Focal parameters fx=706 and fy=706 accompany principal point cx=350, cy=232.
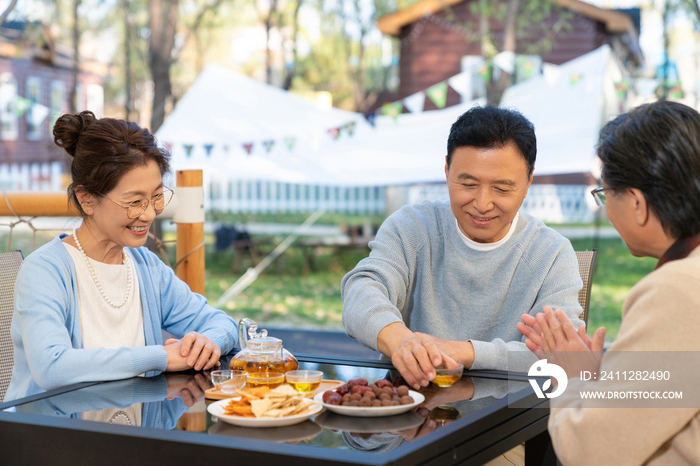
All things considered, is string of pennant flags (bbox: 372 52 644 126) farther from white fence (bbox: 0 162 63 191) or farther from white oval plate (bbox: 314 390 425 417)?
white fence (bbox: 0 162 63 191)

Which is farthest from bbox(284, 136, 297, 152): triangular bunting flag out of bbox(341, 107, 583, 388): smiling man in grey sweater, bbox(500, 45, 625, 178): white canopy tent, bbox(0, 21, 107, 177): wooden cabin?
bbox(0, 21, 107, 177): wooden cabin

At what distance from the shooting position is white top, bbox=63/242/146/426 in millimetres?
1853

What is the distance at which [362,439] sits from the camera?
1.12m

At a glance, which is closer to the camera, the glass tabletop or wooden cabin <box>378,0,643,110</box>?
the glass tabletop

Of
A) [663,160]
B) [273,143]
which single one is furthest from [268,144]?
[663,160]

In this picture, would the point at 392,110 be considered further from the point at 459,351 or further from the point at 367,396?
the point at 367,396

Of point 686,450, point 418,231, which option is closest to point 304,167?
point 418,231

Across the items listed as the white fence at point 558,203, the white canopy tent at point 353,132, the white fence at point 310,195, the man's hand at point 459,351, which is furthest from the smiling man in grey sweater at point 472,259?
the white fence at point 558,203

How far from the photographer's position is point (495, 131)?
1.93m

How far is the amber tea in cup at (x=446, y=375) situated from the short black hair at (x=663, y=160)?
0.52m

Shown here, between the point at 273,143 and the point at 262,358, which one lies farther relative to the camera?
the point at 273,143

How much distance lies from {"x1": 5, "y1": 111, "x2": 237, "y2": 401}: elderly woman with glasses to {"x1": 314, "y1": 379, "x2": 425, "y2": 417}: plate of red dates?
556 mm

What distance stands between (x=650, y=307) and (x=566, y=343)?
0.32 meters

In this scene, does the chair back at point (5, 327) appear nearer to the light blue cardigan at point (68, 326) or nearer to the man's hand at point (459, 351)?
the light blue cardigan at point (68, 326)
